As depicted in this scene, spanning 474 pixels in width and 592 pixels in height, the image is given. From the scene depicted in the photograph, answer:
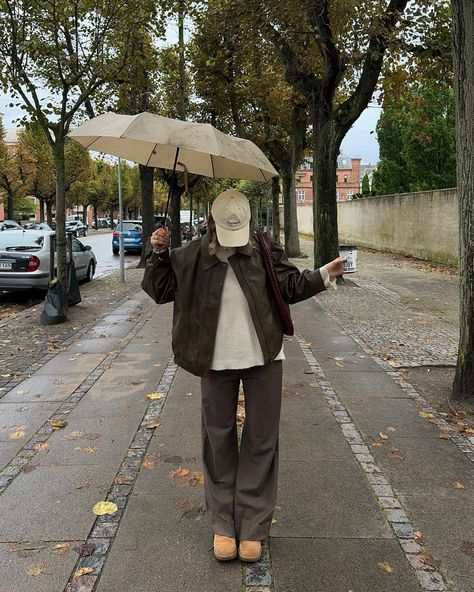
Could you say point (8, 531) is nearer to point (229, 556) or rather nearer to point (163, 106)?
point (229, 556)

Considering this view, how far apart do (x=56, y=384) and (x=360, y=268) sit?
14363 millimetres

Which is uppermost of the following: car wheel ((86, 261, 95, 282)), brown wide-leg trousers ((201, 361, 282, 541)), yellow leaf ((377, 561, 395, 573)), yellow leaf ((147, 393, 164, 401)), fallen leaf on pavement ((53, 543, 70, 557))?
car wheel ((86, 261, 95, 282))

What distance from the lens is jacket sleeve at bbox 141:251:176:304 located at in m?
2.89

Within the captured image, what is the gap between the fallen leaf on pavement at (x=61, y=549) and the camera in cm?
290

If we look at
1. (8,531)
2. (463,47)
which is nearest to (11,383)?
(8,531)

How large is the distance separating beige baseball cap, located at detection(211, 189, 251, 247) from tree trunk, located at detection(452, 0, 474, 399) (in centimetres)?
282

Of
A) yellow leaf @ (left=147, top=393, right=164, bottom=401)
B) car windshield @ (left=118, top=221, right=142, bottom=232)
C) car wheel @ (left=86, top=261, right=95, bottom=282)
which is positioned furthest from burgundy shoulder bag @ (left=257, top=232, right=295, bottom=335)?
car windshield @ (left=118, top=221, right=142, bottom=232)

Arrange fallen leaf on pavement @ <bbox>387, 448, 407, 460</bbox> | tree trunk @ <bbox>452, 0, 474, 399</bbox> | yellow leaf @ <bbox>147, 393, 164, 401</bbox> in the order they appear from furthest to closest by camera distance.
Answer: yellow leaf @ <bbox>147, 393, 164, 401</bbox> → tree trunk @ <bbox>452, 0, 474, 399</bbox> → fallen leaf on pavement @ <bbox>387, 448, 407, 460</bbox>

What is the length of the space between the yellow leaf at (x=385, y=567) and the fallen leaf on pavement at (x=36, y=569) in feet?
5.21

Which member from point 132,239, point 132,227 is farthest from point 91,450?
point 132,227

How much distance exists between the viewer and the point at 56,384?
606 centimetres

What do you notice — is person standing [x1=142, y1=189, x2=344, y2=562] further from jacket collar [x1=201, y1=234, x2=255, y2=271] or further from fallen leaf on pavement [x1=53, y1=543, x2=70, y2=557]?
fallen leaf on pavement [x1=53, y1=543, x2=70, y2=557]

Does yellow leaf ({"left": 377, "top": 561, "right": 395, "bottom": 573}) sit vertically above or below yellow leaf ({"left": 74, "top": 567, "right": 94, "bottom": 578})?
below

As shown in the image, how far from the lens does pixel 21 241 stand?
41.4 ft
